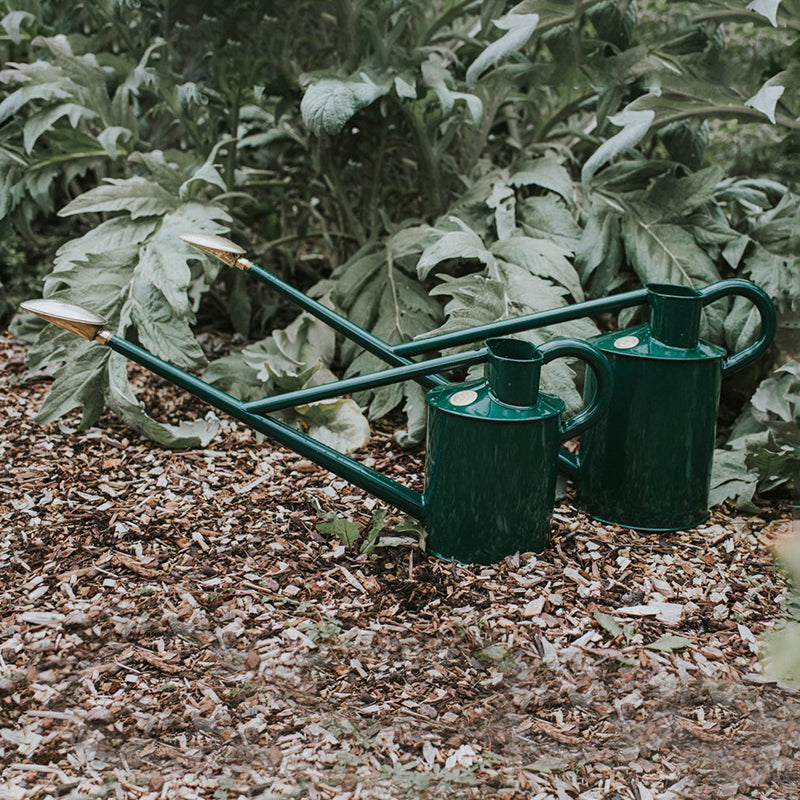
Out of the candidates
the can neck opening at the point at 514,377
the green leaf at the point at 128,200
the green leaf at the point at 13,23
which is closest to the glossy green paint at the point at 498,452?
the can neck opening at the point at 514,377

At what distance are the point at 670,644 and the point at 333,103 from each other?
1.41 meters

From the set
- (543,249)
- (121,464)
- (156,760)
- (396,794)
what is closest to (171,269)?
(121,464)

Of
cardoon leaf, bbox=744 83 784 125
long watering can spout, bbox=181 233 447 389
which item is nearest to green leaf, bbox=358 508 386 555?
long watering can spout, bbox=181 233 447 389

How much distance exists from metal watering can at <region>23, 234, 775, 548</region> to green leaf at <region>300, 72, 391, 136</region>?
53 cm

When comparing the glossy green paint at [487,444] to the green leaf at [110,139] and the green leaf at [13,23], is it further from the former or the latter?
the green leaf at [13,23]

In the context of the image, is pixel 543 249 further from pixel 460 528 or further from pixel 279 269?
pixel 279 269

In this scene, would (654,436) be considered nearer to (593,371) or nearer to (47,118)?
(593,371)

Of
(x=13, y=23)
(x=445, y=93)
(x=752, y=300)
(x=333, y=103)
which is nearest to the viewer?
(x=752, y=300)

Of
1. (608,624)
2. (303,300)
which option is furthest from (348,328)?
(608,624)

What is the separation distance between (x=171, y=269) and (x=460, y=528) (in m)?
0.92

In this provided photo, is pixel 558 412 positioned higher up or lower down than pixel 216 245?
lower down

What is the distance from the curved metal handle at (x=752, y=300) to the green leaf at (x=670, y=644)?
1.83ft

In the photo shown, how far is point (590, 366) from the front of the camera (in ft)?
5.42

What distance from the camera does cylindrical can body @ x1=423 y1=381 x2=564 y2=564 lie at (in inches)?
61.9
